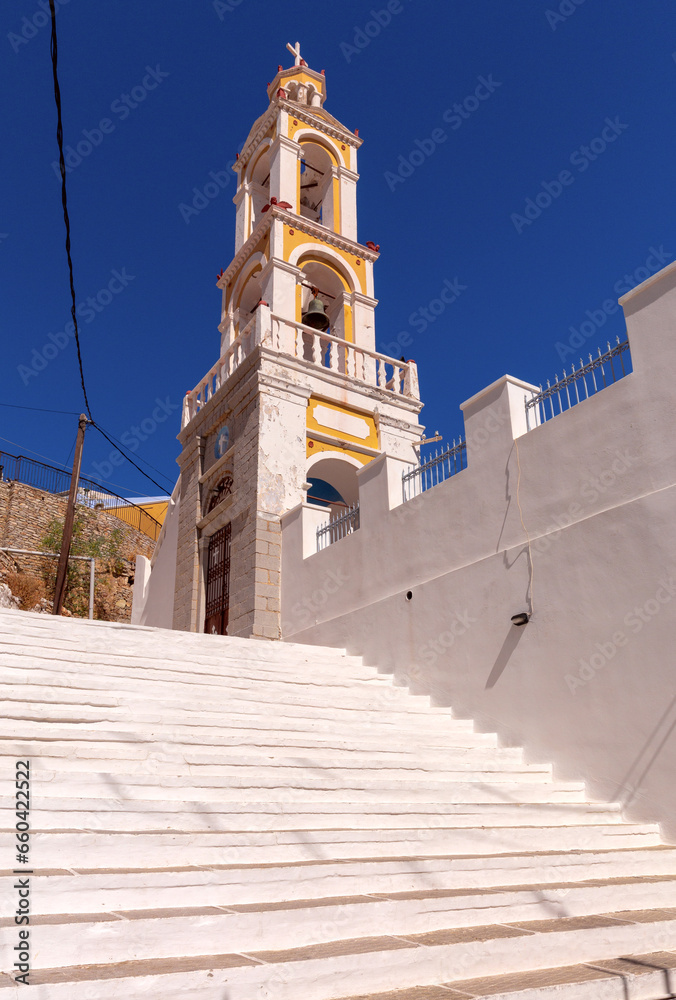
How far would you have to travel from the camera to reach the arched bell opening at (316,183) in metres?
16.5

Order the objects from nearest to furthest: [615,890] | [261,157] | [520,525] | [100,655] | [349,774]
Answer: [615,890], [349,774], [100,655], [520,525], [261,157]

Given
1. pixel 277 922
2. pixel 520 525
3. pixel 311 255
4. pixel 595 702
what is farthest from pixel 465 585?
pixel 311 255

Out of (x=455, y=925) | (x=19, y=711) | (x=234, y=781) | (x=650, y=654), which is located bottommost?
(x=455, y=925)

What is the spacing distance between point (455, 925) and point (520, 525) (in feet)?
14.4

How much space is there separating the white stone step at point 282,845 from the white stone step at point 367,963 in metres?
0.64

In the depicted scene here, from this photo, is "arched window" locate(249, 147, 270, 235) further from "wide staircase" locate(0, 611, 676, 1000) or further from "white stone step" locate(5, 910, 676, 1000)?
"white stone step" locate(5, 910, 676, 1000)

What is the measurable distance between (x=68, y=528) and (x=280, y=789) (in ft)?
41.6

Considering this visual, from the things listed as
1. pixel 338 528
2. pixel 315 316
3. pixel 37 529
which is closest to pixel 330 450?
pixel 338 528

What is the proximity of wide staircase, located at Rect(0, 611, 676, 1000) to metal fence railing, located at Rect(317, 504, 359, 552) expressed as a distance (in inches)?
173

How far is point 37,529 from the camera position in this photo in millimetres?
21266

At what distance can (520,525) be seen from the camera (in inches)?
279

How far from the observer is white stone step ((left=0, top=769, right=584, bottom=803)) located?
3617 mm

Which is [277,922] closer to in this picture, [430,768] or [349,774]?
[349,774]

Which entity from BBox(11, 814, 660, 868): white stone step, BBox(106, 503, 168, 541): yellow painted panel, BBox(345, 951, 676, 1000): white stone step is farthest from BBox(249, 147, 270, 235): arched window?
BBox(345, 951, 676, 1000): white stone step
